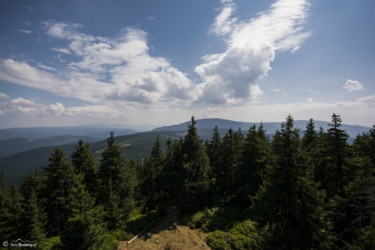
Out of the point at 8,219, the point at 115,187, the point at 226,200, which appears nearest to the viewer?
the point at 115,187

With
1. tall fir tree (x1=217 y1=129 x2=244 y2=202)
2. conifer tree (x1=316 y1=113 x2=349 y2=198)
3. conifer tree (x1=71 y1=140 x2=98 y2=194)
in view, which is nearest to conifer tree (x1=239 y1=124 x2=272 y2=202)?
tall fir tree (x1=217 y1=129 x2=244 y2=202)

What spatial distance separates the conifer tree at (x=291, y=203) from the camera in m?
11.5

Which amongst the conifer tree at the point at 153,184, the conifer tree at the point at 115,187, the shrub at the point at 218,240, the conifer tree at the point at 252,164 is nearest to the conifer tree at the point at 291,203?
the shrub at the point at 218,240

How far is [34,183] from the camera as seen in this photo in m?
24.3

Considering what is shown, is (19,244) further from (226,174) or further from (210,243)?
(226,174)

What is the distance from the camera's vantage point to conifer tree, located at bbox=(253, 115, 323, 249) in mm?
11516

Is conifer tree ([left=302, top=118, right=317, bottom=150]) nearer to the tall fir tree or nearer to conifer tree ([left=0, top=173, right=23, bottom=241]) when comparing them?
the tall fir tree

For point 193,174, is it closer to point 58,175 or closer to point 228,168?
point 228,168

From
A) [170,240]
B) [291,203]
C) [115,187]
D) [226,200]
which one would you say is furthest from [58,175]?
[291,203]

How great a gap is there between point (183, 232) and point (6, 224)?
2359 centimetres

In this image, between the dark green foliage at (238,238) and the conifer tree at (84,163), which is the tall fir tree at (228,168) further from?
the conifer tree at (84,163)

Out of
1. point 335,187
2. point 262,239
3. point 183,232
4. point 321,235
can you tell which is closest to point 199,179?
point 183,232

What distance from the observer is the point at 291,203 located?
11.8m

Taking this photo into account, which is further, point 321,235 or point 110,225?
point 110,225
